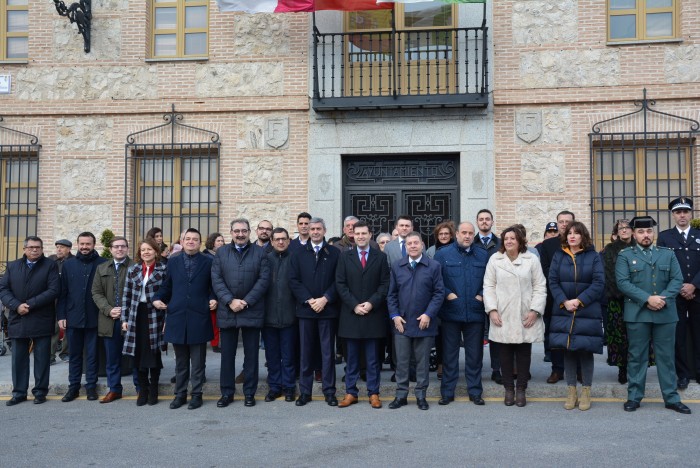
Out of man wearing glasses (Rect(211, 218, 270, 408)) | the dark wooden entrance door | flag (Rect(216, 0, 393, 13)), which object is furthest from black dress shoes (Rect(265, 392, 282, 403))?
flag (Rect(216, 0, 393, 13))

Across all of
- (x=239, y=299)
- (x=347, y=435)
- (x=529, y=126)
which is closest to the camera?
(x=347, y=435)

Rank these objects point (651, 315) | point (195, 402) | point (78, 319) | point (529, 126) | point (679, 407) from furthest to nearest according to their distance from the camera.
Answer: point (529, 126) < point (78, 319) < point (195, 402) < point (651, 315) < point (679, 407)

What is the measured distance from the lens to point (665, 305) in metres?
6.46

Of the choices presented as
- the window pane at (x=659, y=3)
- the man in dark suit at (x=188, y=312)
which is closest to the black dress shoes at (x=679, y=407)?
the man in dark suit at (x=188, y=312)

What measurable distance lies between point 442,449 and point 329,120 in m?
7.53

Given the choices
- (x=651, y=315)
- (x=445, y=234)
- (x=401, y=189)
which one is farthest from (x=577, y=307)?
(x=401, y=189)

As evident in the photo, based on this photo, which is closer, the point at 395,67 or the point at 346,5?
the point at 346,5

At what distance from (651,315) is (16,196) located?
428 inches

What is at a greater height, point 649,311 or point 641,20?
point 641,20

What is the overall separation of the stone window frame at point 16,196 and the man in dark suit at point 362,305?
7.84 m

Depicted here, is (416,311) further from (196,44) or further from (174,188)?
(196,44)

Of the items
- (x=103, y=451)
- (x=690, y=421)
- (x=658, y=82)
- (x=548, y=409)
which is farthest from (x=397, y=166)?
(x=103, y=451)

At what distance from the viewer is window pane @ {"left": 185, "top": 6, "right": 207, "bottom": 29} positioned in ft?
40.7

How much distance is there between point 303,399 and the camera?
274 inches
